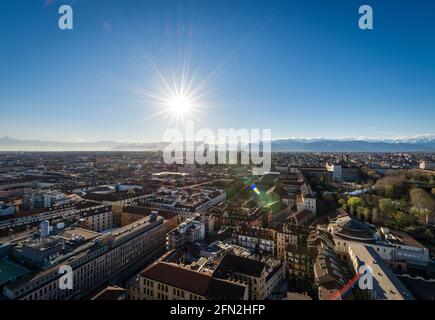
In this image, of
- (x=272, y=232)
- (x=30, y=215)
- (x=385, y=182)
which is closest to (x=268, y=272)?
(x=272, y=232)

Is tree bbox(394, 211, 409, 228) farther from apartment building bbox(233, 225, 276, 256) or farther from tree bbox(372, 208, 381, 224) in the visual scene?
apartment building bbox(233, 225, 276, 256)

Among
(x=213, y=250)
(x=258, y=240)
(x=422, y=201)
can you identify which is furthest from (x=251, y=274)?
(x=422, y=201)

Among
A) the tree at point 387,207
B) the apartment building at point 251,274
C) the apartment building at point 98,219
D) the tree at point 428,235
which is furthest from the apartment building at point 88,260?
the tree at point 387,207

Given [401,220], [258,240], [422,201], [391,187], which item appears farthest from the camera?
[391,187]

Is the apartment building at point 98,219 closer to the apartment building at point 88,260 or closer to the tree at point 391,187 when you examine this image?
the apartment building at point 88,260

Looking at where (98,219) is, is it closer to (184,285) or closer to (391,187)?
(184,285)
